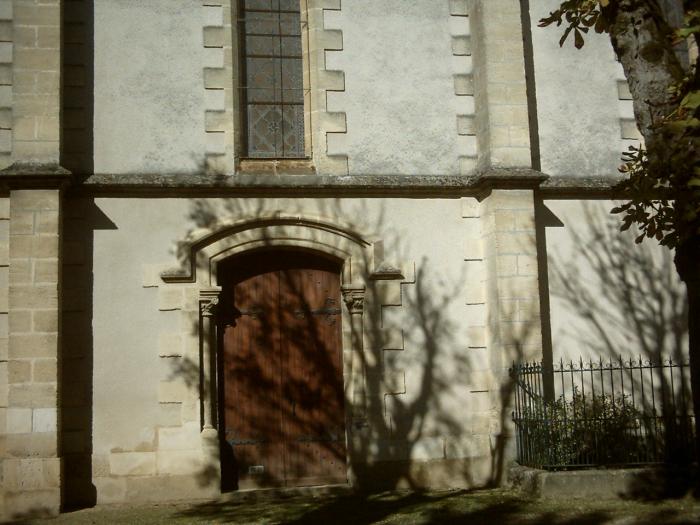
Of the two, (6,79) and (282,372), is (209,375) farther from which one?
(6,79)

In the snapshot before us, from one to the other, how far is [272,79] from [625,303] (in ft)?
16.4

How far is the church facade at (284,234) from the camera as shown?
29.7ft

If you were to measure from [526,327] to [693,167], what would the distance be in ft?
13.8

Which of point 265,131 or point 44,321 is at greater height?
point 265,131

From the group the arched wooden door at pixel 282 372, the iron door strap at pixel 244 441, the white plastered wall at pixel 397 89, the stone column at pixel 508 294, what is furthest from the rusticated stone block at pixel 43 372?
the stone column at pixel 508 294

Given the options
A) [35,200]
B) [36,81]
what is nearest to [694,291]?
[35,200]

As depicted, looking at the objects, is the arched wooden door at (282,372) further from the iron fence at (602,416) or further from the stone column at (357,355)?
the iron fence at (602,416)

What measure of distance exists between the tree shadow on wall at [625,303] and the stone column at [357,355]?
2345mm

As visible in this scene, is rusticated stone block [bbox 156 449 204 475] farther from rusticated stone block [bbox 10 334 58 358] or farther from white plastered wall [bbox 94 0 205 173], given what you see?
white plastered wall [bbox 94 0 205 173]

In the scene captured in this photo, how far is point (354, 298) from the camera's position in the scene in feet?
31.6

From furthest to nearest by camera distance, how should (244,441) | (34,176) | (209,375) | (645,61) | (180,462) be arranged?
(244,441) → (209,375) → (180,462) → (34,176) → (645,61)

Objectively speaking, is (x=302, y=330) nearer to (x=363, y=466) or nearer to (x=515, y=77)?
(x=363, y=466)

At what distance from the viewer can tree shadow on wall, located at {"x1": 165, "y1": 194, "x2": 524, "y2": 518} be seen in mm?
9469

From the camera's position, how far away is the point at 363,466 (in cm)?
940
